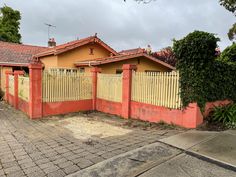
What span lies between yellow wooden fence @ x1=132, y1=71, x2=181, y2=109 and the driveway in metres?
0.96

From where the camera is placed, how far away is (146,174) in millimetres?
3896

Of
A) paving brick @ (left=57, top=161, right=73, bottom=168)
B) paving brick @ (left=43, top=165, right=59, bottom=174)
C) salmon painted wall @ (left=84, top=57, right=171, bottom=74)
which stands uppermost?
salmon painted wall @ (left=84, top=57, right=171, bottom=74)

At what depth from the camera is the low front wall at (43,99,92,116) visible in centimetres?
936

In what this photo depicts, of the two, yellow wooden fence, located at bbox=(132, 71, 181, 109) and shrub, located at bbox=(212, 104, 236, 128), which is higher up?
yellow wooden fence, located at bbox=(132, 71, 181, 109)

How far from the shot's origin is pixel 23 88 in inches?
410

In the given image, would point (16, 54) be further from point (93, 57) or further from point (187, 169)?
point (187, 169)

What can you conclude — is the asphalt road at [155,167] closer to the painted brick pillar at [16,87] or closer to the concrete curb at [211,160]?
the concrete curb at [211,160]

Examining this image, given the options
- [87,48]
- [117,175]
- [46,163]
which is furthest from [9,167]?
[87,48]

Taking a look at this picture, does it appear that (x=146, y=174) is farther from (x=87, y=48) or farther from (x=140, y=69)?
(x=87, y=48)

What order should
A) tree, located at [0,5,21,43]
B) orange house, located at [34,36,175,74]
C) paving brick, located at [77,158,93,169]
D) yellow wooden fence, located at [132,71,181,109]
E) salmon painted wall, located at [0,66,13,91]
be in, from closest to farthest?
1. paving brick, located at [77,158,93,169]
2. yellow wooden fence, located at [132,71,181,109]
3. orange house, located at [34,36,175,74]
4. salmon painted wall, located at [0,66,13,91]
5. tree, located at [0,5,21,43]

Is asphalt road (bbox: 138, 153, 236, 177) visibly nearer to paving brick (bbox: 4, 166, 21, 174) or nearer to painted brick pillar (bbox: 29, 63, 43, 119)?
paving brick (bbox: 4, 166, 21, 174)

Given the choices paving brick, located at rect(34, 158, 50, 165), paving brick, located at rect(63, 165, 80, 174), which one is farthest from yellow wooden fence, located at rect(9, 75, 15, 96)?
paving brick, located at rect(63, 165, 80, 174)

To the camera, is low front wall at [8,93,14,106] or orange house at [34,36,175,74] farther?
orange house at [34,36,175,74]

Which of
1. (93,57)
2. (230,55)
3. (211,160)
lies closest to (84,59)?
(93,57)
